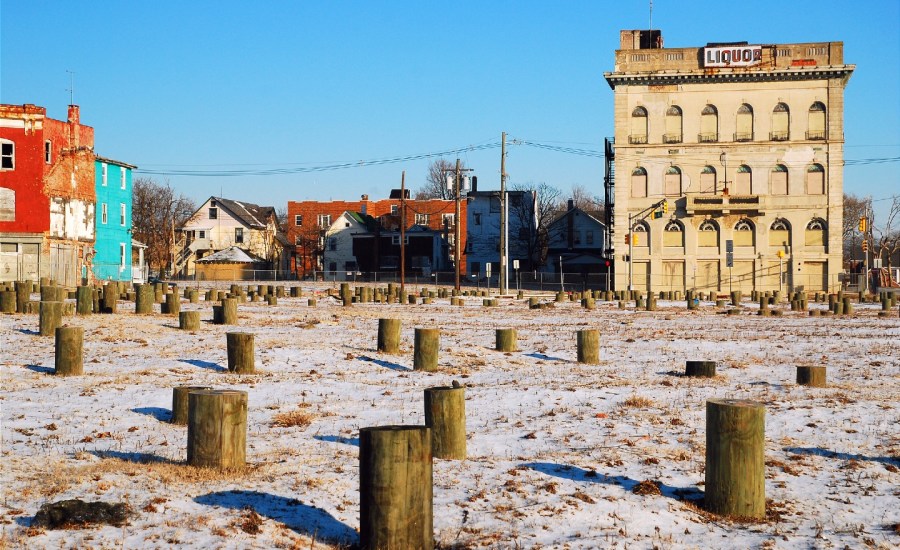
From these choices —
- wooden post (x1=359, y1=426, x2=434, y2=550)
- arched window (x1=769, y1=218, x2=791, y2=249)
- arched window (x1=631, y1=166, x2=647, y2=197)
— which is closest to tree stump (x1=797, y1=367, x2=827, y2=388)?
wooden post (x1=359, y1=426, x2=434, y2=550)

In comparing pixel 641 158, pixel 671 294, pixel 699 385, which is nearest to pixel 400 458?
pixel 699 385

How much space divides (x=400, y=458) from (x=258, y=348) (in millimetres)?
12088

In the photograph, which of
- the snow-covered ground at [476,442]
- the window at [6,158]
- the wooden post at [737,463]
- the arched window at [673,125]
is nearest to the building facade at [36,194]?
the window at [6,158]

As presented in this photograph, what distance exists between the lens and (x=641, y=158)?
63.7 meters

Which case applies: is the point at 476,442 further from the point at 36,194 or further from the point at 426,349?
the point at 36,194

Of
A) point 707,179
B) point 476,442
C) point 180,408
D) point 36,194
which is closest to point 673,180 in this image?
point 707,179

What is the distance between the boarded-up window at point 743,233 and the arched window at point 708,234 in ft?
4.10

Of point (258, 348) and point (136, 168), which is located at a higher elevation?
point (136, 168)

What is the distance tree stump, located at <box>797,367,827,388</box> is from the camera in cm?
1521

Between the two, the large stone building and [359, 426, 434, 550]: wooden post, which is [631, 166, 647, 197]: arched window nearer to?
the large stone building

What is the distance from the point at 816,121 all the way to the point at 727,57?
7032 mm

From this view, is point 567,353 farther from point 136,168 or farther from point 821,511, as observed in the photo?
point 136,168

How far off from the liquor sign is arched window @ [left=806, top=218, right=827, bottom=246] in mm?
10986

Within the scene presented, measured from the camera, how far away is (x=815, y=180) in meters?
62.2
